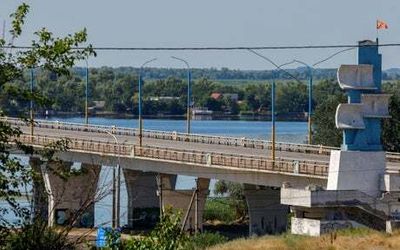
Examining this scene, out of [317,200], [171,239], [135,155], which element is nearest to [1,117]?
[171,239]

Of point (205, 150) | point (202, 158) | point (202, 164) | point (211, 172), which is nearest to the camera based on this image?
point (202, 164)

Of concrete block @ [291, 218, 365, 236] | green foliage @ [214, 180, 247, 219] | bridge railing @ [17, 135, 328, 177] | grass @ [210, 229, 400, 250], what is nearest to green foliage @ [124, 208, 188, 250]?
grass @ [210, 229, 400, 250]

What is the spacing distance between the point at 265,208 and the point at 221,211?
41.8ft

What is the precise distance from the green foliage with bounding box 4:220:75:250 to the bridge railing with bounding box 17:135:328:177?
3678 centimetres

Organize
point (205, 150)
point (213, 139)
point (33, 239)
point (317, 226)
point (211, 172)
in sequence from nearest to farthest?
point (33, 239), point (317, 226), point (211, 172), point (205, 150), point (213, 139)

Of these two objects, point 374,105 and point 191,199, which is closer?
point 374,105

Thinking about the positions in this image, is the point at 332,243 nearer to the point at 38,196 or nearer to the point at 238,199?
the point at 38,196

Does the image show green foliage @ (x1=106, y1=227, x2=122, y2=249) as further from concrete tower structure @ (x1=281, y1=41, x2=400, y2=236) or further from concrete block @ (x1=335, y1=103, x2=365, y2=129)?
concrete block @ (x1=335, y1=103, x2=365, y2=129)

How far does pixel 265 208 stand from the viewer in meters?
76.3

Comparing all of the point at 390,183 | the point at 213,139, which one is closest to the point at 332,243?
the point at 390,183

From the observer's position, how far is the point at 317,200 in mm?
55844

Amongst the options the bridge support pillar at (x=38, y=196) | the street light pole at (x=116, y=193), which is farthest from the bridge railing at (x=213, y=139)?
the bridge support pillar at (x=38, y=196)

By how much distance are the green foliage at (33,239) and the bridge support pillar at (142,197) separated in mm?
62854

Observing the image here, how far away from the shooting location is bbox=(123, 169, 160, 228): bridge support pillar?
8544 cm
